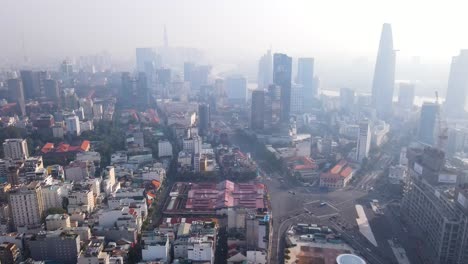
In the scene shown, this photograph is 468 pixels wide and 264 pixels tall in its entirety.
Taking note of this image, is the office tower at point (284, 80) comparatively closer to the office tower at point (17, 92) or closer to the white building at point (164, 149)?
the white building at point (164, 149)

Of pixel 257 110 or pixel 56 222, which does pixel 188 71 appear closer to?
pixel 257 110

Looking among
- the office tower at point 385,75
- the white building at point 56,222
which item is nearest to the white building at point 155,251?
the white building at point 56,222

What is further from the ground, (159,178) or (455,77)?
(455,77)

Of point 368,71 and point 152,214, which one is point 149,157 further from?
point 368,71

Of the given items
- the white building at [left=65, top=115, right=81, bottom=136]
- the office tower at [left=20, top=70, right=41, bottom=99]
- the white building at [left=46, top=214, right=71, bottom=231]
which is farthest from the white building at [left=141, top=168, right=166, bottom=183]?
the office tower at [left=20, top=70, right=41, bottom=99]

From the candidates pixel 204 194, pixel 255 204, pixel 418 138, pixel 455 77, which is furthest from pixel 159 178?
pixel 455 77

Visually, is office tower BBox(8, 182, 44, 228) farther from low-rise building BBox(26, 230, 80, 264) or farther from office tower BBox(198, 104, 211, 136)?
office tower BBox(198, 104, 211, 136)
